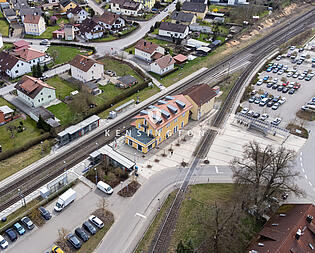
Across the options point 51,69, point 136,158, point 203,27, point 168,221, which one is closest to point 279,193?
Result: point 168,221

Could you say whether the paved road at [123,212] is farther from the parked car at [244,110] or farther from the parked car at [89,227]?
the parked car at [244,110]

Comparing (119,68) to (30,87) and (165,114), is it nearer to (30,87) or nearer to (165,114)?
(30,87)

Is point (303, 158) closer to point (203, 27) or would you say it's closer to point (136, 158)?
point (136, 158)

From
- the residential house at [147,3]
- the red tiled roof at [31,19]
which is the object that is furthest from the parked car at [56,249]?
the residential house at [147,3]

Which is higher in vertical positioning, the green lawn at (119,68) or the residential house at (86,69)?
the residential house at (86,69)

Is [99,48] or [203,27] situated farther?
[203,27]

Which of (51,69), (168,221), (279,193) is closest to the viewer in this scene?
(168,221)
